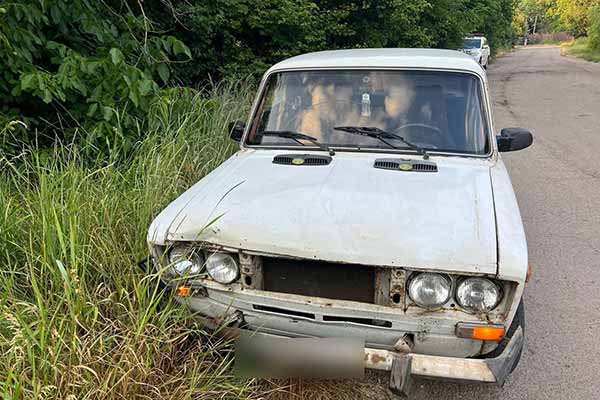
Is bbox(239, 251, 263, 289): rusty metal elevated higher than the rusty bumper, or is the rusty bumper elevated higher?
bbox(239, 251, 263, 289): rusty metal

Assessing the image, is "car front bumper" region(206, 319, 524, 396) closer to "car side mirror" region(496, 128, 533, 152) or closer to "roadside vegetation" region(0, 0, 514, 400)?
"roadside vegetation" region(0, 0, 514, 400)

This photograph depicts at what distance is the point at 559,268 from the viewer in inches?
160

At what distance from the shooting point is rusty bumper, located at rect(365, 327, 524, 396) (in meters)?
2.10

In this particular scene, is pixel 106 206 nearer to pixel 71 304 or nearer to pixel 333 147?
pixel 71 304

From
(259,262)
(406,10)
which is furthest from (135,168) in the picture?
(406,10)

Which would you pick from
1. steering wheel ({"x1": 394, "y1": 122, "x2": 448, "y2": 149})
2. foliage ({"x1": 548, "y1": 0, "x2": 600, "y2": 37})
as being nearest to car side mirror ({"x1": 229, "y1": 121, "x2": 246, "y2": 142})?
steering wheel ({"x1": 394, "y1": 122, "x2": 448, "y2": 149})

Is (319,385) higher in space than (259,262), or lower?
lower

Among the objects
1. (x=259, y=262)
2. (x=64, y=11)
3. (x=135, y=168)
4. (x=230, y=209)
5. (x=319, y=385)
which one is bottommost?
(x=319, y=385)

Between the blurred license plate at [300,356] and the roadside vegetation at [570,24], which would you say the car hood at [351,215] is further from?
the roadside vegetation at [570,24]

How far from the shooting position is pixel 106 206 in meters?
3.25

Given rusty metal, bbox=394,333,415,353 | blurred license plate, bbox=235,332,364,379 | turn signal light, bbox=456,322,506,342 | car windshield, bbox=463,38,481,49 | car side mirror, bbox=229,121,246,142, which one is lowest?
car windshield, bbox=463,38,481,49

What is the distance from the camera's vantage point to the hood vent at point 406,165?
2.93 meters

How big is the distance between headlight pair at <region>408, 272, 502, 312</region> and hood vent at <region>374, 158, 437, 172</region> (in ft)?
3.02

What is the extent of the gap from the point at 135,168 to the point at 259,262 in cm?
219
